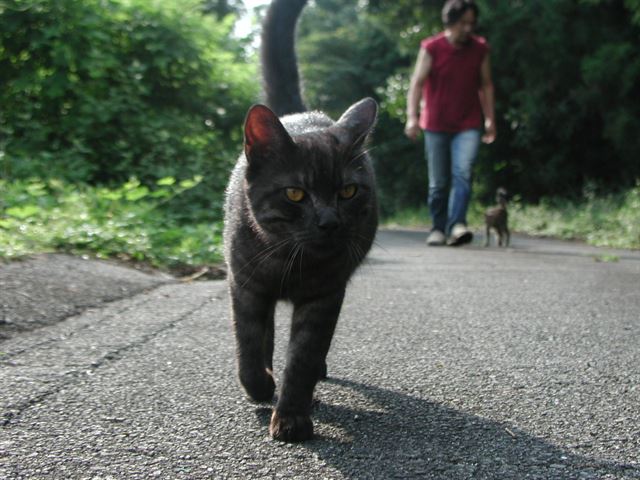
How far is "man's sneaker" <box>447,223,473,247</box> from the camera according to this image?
27.2 feet

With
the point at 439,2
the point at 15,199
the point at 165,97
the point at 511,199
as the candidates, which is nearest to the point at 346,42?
the point at 439,2

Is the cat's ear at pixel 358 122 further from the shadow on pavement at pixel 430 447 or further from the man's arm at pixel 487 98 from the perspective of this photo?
the man's arm at pixel 487 98

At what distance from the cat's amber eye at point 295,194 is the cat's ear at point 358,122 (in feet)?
1.11

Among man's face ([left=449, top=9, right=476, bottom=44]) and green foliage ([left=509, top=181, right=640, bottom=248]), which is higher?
man's face ([left=449, top=9, right=476, bottom=44])

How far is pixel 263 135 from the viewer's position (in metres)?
2.69

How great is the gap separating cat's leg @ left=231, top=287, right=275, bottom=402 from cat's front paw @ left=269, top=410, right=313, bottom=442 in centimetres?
34

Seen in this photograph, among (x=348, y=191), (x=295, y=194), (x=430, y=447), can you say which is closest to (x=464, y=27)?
(x=348, y=191)

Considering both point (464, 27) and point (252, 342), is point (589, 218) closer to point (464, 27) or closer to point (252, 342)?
point (464, 27)

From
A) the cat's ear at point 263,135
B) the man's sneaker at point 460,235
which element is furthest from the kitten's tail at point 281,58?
the man's sneaker at point 460,235

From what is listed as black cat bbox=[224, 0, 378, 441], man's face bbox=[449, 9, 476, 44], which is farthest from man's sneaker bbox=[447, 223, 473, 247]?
black cat bbox=[224, 0, 378, 441]

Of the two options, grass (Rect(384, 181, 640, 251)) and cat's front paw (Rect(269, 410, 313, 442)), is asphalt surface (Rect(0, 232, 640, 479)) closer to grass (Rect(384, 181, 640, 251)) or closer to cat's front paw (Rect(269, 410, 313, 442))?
cat's front paw (Rect(269, 410, 313, 442))

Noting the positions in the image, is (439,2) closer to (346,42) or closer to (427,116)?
(427,116)

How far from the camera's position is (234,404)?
2633 mm

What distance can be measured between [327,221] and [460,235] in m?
6.02
